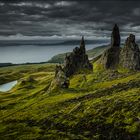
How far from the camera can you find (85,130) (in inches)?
6181

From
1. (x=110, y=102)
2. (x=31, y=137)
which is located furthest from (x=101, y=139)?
(x=110, y=102)

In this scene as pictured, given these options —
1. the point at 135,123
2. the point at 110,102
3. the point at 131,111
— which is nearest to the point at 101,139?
the point at 135,123

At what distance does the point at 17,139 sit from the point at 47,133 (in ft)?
53.5

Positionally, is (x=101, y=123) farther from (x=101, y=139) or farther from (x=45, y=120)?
(x=45, y=120)

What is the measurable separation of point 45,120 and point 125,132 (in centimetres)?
7292

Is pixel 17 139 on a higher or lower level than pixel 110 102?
lower

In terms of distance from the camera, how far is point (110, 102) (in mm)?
195750

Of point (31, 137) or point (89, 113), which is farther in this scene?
point (89, 113)

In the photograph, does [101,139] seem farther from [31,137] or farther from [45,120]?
[45,120]

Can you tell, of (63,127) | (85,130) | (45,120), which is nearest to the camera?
(85,130)

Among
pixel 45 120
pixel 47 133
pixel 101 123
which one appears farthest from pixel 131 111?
pixel 45 120

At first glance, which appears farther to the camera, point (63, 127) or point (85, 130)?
point (63, 127)

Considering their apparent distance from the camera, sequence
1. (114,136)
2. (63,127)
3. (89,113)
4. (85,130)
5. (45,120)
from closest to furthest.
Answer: (114,136) < (85,130) < (63,127) < (89,113) < (45,120)

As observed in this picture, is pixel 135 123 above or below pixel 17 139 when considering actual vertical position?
above
